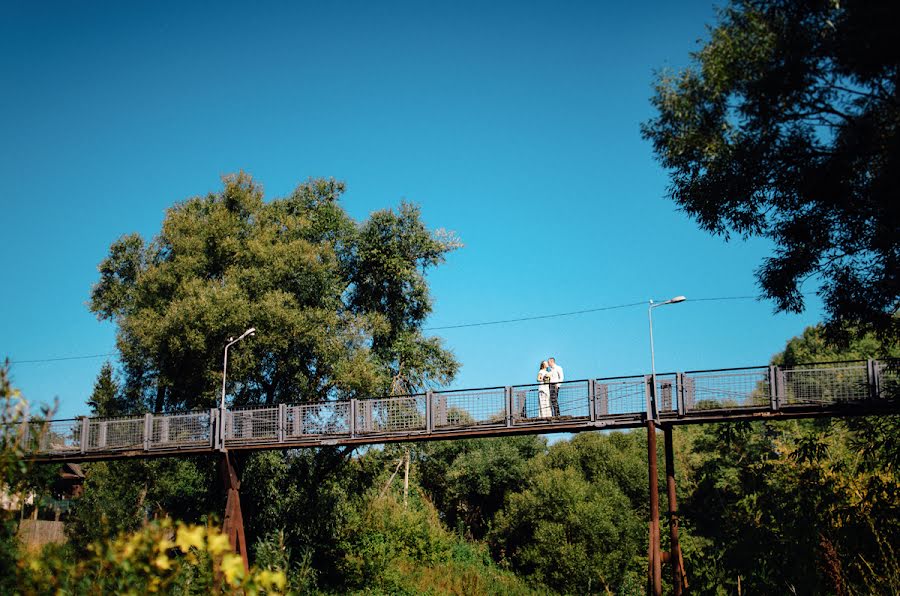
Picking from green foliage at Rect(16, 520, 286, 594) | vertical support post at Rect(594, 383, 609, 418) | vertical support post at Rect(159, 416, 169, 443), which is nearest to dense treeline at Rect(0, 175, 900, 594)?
vertical support post at Rect(159, 416, 169, 443)

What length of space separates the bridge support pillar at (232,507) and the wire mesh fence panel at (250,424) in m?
0.59

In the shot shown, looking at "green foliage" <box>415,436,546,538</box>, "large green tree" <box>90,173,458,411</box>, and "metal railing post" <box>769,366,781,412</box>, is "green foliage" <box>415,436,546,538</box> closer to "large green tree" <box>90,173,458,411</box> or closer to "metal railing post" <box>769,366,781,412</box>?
"large green tree" <box>90,173,458,411</box>

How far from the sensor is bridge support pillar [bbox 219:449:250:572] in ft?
86.6

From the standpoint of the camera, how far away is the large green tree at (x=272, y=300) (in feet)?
Answer: 111

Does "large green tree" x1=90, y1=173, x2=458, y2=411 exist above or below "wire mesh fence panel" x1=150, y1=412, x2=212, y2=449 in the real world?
above

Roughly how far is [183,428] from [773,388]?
17.2m

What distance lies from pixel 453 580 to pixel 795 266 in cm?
2525

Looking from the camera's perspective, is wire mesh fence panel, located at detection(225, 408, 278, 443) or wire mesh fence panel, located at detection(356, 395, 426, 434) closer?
wire mesh fence panel, located at detection(356, 395, 426, 434)

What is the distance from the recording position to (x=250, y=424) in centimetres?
2702

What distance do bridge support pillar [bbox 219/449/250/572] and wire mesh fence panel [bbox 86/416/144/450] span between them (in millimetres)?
2880

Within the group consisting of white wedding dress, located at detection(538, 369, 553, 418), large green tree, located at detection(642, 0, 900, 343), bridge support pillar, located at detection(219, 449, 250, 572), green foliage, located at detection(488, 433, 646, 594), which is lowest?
green foliage, located at detection(488, 433, 646, 594)

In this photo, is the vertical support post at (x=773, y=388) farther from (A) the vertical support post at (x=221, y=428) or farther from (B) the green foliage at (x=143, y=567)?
(B) the green foliage at (x=143, y=567)

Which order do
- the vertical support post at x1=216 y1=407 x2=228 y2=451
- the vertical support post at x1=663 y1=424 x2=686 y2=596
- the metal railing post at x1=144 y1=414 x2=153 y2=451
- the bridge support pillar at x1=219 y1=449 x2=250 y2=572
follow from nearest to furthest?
the vertical support post at x1=663 y1=424 x2=686 y2=596, the bridge support pillar at x1=219 y1=449 x2=250 y2=572, the vertical support post at x1=216 y1=407 x2=228 y2=451, the metal railing post at x1=144 y1=414 x2=153 y2=451

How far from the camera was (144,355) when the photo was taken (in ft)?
117
